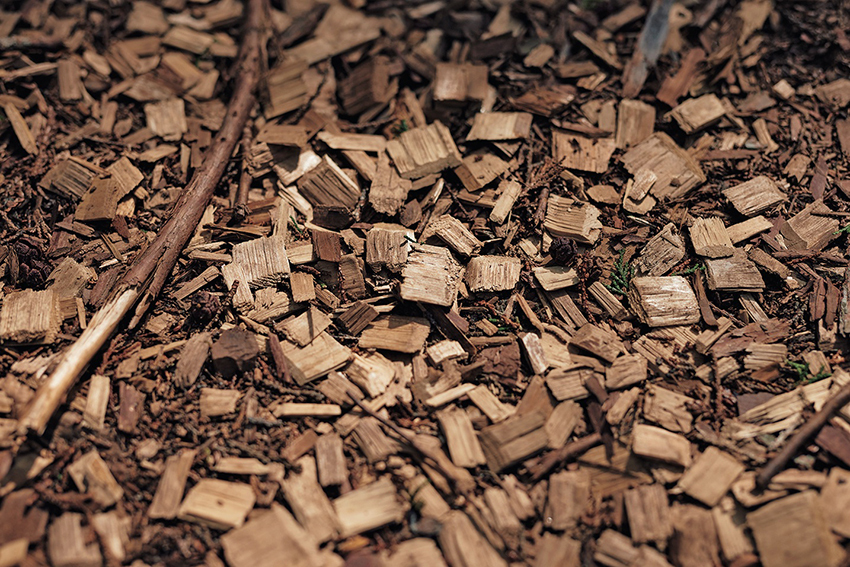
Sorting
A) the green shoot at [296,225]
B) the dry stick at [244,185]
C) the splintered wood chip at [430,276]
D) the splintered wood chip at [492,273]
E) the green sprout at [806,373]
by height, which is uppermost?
the dry stick at [244,185]

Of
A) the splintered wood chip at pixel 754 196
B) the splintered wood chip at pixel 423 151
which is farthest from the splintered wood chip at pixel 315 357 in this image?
the splintered wood chip at pixel 754 196

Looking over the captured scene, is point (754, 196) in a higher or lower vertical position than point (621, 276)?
higher

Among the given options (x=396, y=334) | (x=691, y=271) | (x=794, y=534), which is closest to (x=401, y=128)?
(x=396, y=334)

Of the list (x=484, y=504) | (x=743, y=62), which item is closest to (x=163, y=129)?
(x=484, y=504)

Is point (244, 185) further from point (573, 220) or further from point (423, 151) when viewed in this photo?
point (573, 220)

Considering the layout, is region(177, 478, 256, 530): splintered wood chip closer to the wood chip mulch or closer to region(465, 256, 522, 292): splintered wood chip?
the wood chip mulch

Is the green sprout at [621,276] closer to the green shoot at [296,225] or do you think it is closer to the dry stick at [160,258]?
the green shoot at [296,225]
